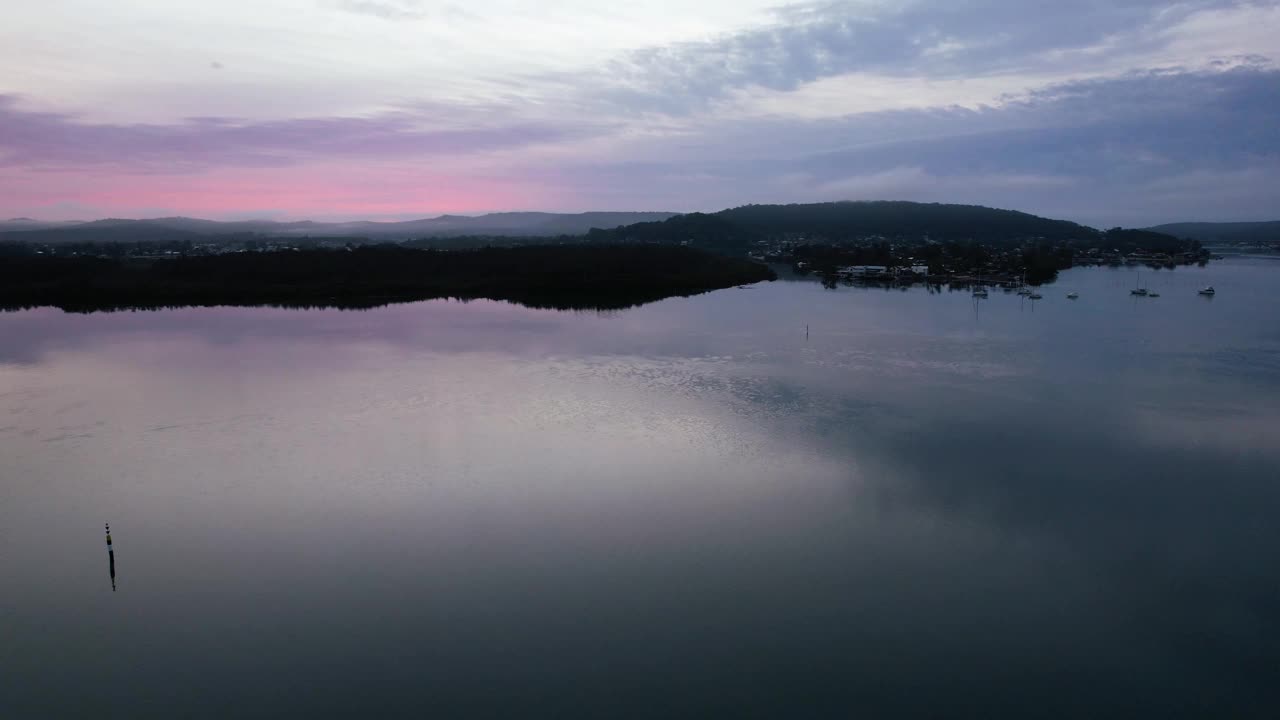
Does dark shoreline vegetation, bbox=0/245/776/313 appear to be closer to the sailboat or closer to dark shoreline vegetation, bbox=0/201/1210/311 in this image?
dark shoreline vegetation, bbox=0/201/1210/311

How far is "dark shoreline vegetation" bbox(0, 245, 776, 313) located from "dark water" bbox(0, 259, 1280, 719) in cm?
1334

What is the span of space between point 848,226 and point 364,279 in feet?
194

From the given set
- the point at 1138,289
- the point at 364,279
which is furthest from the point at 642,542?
the point at 1138,289

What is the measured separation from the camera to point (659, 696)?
5.00 meters

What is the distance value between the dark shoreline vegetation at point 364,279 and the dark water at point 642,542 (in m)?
Answer: 13.3

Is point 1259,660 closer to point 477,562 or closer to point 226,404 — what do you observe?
point 477,562

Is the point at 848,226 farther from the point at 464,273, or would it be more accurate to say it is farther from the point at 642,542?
the point at 642,542

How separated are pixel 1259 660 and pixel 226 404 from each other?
12582 millimetres

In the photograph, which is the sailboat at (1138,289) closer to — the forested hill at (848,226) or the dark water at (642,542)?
the dark water at (642,542)

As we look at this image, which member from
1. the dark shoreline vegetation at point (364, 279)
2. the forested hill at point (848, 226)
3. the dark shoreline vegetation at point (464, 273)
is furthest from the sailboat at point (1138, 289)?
the forested hill at point (848, 226)

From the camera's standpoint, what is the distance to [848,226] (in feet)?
263

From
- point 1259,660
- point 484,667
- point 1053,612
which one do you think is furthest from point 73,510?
point 1259,660

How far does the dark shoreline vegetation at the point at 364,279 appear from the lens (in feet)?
88.6

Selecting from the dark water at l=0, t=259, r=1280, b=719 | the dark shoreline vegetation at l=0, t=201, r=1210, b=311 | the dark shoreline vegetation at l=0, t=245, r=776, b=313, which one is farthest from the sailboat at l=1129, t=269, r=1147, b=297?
the dark water at l=0, t=259, r=1280, b=719
